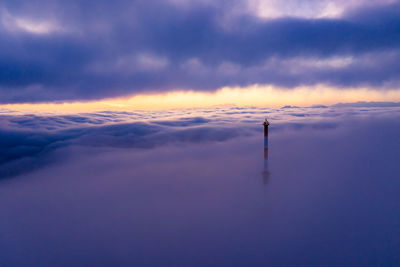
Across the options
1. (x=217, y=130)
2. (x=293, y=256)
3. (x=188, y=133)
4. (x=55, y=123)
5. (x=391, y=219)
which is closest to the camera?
(x=293, y=256)

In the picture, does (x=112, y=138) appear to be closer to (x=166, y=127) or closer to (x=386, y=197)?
(x=166, y=127)

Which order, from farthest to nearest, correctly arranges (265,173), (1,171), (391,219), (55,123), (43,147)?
(55,123) < (43,147) < (1,171) < (265,173) < (391,219)

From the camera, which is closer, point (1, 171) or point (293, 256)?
point (293, 256)

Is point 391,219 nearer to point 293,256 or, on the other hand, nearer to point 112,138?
point 293,256

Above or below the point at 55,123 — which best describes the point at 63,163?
below

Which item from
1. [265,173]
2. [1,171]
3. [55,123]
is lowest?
[1,171]

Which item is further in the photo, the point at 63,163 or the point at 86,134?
the point at 86,134

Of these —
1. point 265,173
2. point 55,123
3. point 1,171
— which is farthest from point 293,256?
point 55,123

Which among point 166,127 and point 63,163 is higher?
point 166,127

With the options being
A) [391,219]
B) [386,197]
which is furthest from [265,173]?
[391,219]
